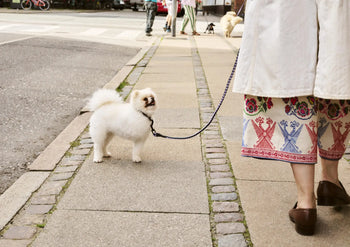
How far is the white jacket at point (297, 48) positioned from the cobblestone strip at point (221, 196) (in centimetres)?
82

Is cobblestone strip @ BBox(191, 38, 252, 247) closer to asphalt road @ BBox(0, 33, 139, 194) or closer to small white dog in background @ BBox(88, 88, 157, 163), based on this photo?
small white dog in background @ BBox(88, 88, 157, 163)

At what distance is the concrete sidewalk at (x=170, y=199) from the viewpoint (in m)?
2.78

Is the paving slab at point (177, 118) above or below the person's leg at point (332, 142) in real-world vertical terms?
below

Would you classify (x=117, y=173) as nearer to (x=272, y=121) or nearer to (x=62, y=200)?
(x=62, y=200)

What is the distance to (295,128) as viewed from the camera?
278 centimetres

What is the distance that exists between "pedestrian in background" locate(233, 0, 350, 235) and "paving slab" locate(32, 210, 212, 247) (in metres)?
0.57

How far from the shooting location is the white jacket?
258 centimetres

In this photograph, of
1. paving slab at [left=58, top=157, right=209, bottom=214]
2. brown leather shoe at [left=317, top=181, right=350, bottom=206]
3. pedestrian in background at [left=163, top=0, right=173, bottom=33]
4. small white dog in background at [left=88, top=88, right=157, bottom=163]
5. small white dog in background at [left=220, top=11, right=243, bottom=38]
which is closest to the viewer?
brown leather shoe at [left=317, top=181, right=350, bottom=206]

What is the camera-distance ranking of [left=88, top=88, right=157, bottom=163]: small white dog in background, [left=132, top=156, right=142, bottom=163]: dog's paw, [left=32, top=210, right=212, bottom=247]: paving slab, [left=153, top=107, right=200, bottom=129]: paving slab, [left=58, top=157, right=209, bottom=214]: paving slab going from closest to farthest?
[left=32, top=210, right=212, bottom=247]: paving slab
[left=58, top=157, right=209, bottom=214]: paving slab
[left=88, top=88, right=157, bottom=163]: small white dog in background
[left=132, top=156, right=142, bottom=163]: dog's paw
[left=153, top=107, right=200, bottom=129]: paving slab

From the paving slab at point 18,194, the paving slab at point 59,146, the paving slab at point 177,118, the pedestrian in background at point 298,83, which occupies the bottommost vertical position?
the paving slab at point 18,194

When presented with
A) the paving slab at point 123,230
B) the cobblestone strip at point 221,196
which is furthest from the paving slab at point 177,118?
the paving slab at point 123,230

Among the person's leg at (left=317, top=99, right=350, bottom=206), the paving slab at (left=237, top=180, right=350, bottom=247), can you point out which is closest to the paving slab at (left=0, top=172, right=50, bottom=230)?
the paving slab at (left=237, top=180, right=350, bottom=247)

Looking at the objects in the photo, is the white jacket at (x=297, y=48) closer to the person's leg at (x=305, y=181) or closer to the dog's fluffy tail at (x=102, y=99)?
the person's leg at (x=305, y=181)

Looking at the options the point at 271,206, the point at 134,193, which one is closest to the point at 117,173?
the point at 134,193
